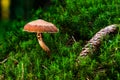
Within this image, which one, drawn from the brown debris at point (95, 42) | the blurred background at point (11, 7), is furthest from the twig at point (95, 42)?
the blurred background at point (11, 7)

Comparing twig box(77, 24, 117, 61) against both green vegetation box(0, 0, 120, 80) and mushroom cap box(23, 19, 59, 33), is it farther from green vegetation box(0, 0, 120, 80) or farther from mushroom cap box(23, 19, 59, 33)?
mushroom cap box(23, 19, 59, 33)

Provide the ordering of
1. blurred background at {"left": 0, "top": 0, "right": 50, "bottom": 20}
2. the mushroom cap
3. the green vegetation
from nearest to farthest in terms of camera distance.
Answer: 1. blurred background at {"left": 0, "top": 0, "right": 50, "bottom": 20}
2. the green vegetation
3. the mushroom cap

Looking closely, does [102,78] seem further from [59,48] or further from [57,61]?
[59,48]

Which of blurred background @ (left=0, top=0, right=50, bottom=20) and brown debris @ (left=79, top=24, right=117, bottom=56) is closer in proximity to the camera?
blurred background @ (left=0, top=0, right=50, bottom=20)

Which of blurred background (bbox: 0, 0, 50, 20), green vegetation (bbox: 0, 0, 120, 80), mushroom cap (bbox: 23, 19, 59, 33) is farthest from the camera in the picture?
mushroom cap (bbox: 23, 19, 59, 33)

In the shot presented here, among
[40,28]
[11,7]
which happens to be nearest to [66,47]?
[40,28]

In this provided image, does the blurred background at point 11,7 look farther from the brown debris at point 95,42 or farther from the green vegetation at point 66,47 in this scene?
the brown debris at point 95,42

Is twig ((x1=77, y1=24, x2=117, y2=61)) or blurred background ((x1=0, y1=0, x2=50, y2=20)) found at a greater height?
blurred background ((x1=0, y1=0, x2=50, y2=20))

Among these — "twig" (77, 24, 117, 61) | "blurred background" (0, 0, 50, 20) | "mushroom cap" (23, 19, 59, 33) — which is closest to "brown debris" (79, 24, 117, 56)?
"twig" (77, 24, 117, 61)
